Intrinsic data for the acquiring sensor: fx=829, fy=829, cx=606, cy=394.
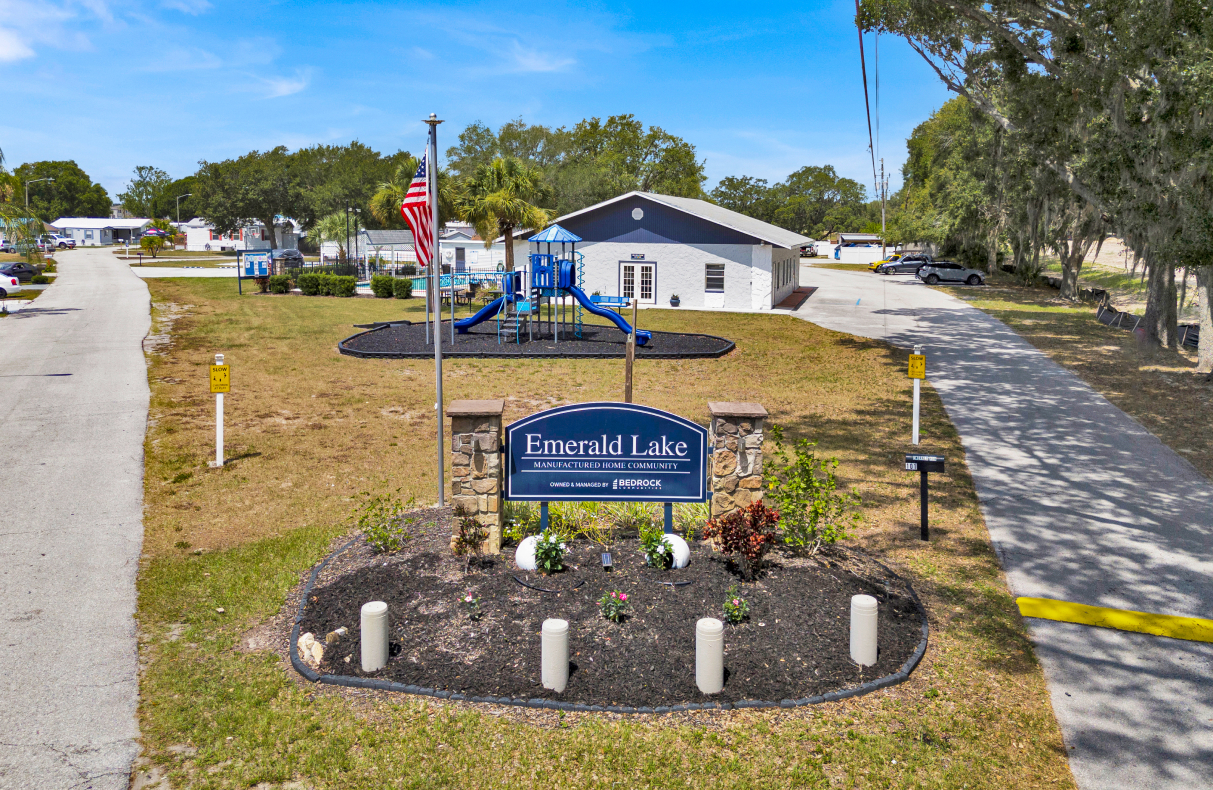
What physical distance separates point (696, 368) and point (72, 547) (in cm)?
1495

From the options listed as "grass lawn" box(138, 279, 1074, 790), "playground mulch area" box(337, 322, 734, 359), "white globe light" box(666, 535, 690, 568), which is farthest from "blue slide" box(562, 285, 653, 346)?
"white globe light" box(666, 535, 690, 568)

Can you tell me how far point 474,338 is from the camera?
25797mm

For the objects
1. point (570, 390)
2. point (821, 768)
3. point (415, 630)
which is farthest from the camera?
point (570, 390)

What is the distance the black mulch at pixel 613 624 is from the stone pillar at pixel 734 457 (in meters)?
0.58

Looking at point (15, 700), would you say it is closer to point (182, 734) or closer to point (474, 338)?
point (182, 734)

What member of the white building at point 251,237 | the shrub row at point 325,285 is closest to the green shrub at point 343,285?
the shrub row at point 325,285

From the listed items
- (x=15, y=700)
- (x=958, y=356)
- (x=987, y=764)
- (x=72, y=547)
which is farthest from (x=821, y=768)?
(x=958, y=356)

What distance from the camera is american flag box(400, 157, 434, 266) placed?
39.9ft

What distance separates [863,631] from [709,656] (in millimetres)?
1267

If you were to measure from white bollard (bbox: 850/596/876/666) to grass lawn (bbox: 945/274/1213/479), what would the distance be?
8.84 meters

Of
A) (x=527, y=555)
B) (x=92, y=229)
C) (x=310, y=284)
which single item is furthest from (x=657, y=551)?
(x=92, y=229)

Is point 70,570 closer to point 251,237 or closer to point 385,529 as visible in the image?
point 385,529

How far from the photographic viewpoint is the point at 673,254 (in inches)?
1483

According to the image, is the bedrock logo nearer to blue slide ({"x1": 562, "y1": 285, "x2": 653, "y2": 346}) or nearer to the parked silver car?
blue slide ({"x1": 562, "y1": 285, "x2": 653, "y2": 346})
